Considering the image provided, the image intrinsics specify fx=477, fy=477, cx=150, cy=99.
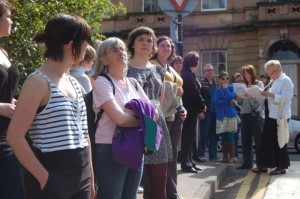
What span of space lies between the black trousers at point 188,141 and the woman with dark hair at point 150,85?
9.88 feet

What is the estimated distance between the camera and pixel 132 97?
3.79m

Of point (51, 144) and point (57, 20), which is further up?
point (57, 20)

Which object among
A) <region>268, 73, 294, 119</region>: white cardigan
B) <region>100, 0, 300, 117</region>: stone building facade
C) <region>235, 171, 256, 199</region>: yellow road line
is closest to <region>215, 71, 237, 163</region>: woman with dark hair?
<region>235, 171, 256, 199</region>: yellow road line

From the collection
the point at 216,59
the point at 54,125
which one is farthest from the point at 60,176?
the point at 216,59

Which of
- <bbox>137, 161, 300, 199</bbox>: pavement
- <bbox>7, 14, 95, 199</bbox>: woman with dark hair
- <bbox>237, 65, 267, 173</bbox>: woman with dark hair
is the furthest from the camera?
<bbox>237, 65, 267, 173</bbox>: woman with dark hair

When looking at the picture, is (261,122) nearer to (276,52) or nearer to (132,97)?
(132,97)

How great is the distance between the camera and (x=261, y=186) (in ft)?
24.5

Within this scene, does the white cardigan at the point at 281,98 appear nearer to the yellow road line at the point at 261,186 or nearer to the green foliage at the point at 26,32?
the yellow road line at the point at 261,186

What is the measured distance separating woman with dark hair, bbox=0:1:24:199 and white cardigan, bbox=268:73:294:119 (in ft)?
18.1

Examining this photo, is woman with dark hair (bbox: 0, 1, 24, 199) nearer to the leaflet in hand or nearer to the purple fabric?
the purple fabric

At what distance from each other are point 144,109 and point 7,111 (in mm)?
970

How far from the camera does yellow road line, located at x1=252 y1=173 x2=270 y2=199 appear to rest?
22.7 ft

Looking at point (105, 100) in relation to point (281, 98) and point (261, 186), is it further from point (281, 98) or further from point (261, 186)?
point (281, 98)

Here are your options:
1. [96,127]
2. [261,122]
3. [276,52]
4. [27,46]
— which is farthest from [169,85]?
[276,52]
